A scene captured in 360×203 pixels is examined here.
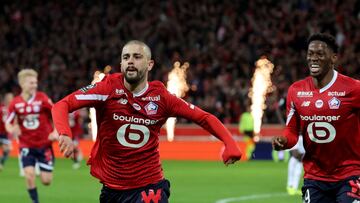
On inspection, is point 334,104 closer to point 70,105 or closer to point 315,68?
point 315,68

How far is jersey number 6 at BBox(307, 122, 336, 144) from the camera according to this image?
7730 mm

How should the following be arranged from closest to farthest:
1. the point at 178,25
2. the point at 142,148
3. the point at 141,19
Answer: the point at 142,148 → the point at 178,25 → the point at 141,19

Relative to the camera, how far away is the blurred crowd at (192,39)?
28688mm

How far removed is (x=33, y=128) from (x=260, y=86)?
1678 centimetres

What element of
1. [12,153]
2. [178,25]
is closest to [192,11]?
[178,25]

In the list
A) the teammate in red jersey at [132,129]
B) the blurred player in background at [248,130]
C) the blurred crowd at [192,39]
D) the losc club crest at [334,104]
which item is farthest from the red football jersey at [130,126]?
the blurred crowd at [192,39]

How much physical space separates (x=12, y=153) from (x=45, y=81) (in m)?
4.31

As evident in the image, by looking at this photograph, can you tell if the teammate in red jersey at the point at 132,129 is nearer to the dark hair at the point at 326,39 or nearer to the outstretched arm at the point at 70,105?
the outstretched arm at the point at 70,105

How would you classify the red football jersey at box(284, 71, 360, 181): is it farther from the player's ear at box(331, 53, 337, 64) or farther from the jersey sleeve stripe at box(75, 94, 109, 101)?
the jersey sleeve stripe at box(75, 94, 109, 101)

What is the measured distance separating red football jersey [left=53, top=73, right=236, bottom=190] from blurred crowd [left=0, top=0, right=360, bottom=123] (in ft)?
63.4

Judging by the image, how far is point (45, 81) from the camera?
32875 mm

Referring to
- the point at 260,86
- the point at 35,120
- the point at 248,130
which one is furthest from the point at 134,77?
the point at 260,86

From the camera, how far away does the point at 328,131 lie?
304 inches

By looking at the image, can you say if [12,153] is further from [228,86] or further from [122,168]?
[122,168]
